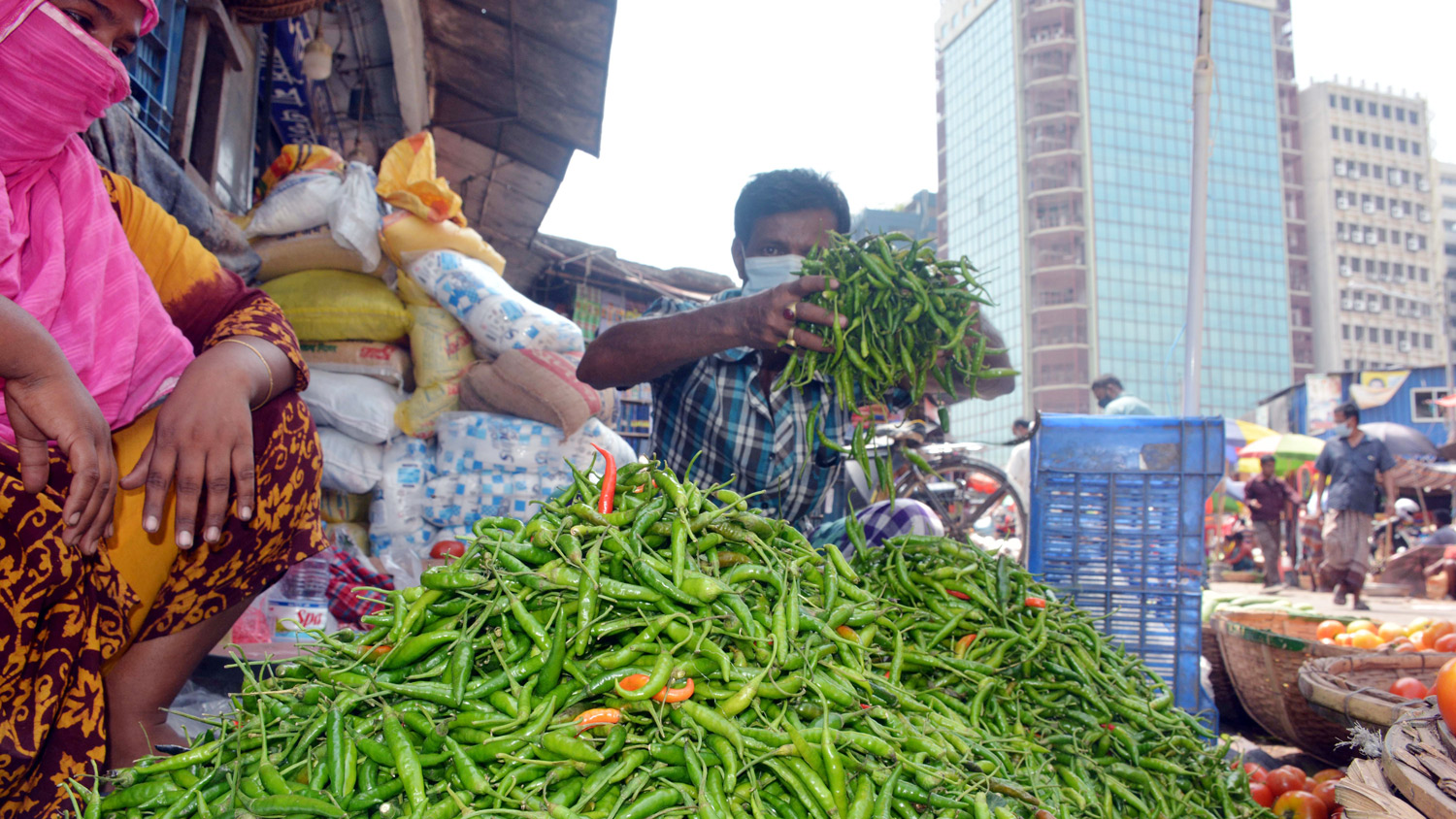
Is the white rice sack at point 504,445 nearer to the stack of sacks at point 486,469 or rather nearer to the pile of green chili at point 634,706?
the stack of sacks at point 486,469

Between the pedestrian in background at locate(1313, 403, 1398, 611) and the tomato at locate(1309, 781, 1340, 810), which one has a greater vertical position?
the pedestrian in background at locate(1313, 403, 1398, 611)

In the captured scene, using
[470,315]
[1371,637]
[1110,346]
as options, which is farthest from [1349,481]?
[1110,346]

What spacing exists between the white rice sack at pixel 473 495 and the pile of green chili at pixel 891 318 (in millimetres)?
2136

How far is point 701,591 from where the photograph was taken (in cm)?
132

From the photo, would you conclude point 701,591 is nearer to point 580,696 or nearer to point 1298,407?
point 580,696

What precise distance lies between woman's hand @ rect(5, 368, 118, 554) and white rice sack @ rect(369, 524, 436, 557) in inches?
95.7

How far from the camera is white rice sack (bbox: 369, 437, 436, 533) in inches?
154

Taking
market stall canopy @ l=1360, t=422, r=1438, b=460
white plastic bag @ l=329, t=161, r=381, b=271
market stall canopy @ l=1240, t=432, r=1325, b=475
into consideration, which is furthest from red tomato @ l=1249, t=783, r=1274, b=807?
market stall canopy @ l=1360, t=422, r=1438, b=460

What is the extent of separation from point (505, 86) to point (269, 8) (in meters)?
2.52

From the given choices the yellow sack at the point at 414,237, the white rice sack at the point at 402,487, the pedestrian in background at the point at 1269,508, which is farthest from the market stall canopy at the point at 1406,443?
the white rice sack at the point at 402,487

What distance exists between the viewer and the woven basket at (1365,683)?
6.63 ft

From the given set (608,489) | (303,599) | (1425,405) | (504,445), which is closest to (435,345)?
(504,445)

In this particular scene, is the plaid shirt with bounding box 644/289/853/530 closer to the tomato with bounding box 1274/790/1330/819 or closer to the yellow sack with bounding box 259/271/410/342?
the tomato with bounding box 1274/790/1330/819

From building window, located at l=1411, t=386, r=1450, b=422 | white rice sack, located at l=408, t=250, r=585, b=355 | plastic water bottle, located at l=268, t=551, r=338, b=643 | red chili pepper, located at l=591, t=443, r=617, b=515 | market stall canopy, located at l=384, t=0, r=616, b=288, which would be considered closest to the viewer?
red chili pepper, located at l=591, t=443, r=617, b=515
